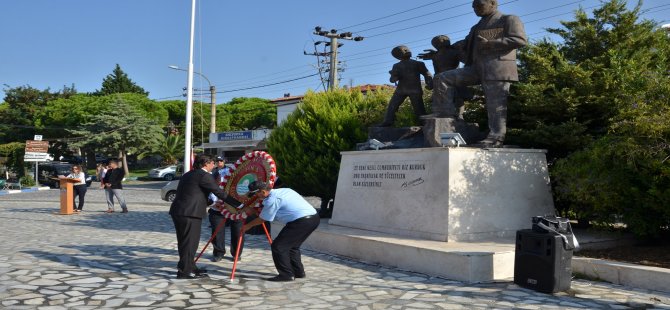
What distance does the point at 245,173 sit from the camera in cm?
825

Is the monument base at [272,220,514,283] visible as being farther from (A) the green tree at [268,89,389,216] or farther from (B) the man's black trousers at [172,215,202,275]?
(A) the green tree at [268,89,389,216]

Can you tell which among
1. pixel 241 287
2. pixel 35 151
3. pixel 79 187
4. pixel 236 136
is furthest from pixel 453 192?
pixel 236 136

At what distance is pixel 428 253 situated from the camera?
24.7 ft

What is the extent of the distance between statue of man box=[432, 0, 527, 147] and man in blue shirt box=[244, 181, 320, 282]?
3.47 m

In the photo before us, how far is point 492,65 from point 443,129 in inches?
49.5

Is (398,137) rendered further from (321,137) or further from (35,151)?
(35,151)

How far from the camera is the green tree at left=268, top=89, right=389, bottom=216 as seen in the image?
13094 millimetres

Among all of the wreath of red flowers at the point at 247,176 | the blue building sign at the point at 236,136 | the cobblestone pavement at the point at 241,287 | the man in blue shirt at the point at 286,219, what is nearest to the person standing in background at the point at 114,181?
the cobblestone pavement at the point at 241,287

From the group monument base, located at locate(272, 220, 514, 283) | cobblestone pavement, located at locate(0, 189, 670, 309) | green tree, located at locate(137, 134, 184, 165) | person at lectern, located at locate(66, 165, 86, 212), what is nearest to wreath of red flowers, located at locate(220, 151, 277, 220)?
cobblestone pavement, located at locate(0, 189, 670, 309)

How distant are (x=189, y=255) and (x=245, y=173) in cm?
156

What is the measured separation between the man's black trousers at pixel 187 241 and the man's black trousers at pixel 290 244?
1.00m

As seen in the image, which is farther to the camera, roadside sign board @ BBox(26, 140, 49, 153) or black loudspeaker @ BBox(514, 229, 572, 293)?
roadside sign board @ BBox(26, 140, 49, 153)

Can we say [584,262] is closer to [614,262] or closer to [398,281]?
[614,262]
